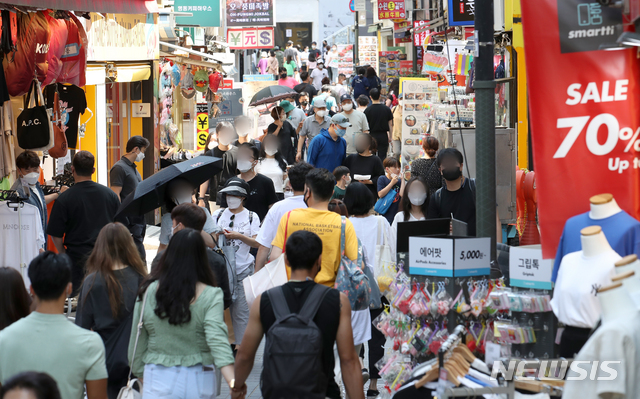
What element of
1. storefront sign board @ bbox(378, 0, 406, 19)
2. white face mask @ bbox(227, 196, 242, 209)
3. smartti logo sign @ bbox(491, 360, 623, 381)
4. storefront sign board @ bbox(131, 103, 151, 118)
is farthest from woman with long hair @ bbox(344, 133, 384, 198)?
storefront sign board @ bbox(378, 0, 406, 19)

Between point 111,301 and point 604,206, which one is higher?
point 604,206

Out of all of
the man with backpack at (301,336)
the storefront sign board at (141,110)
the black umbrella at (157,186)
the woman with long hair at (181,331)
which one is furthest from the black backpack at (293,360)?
the storefront sign board at (141,110)

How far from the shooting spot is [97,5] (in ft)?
29.6

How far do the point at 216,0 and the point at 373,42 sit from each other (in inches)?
742

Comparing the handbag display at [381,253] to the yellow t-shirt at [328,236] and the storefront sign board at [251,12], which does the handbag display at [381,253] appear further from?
the storefront sign board at [251,12]

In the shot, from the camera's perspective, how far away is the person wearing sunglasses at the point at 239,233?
308 inches

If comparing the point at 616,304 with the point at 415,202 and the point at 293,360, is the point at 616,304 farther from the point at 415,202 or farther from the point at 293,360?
the point at 415,202

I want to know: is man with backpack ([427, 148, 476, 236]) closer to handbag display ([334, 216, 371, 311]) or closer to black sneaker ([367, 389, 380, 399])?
black sneaker ([367, 389, 380, 399])

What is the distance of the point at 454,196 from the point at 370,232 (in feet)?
3.46

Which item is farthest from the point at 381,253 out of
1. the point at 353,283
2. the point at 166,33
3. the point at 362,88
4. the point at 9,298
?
the point at 362,88

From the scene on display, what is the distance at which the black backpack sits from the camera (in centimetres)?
434

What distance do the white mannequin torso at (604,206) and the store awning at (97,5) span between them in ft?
19.3

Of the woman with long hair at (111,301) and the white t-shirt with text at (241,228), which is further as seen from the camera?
the white t-shirt with text at (241,228)

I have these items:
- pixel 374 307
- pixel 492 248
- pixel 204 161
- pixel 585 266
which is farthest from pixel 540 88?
pixel 204 161
